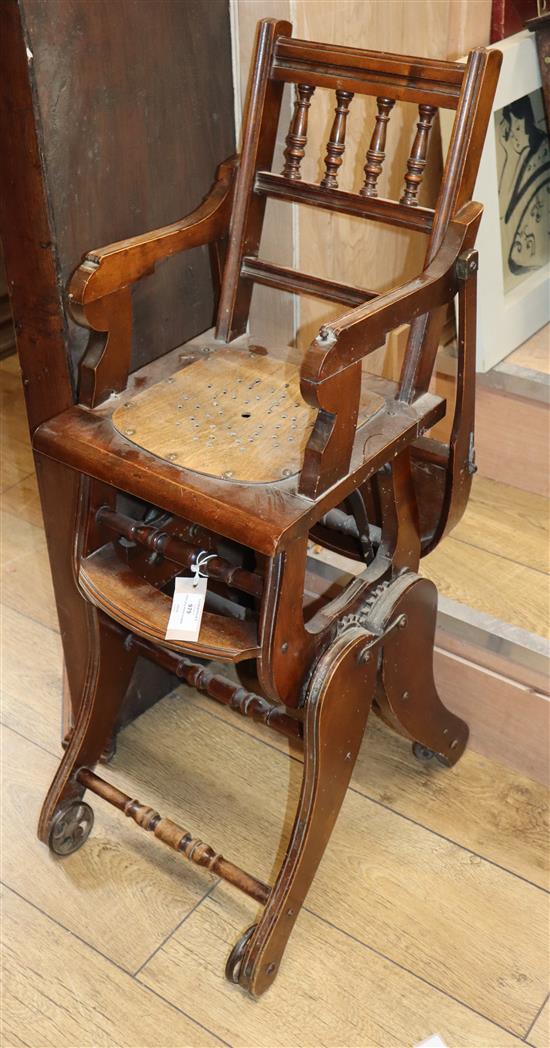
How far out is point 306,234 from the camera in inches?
65.5

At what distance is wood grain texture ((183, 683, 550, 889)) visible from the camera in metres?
1.57

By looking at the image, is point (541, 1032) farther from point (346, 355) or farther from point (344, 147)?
point (344, 147)

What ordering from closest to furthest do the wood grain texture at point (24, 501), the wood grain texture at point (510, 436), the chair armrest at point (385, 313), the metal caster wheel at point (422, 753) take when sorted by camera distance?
1. the chair armrest at point (385, 313)
2. the metal caster wheel at point (422, 753)
3. the wood grain texture at point (510, 436)
4. the wood grain texture at point (24, 501)

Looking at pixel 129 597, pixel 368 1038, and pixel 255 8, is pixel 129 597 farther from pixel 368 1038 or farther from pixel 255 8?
pixel 255 8

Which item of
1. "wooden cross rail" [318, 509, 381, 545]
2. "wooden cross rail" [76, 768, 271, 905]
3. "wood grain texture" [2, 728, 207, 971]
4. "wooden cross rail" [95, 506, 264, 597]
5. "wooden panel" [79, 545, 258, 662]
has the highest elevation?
"wooden cross rail" [95, 506, 264, 597]

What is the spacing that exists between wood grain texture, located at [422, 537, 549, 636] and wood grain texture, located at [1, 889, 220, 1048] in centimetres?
80

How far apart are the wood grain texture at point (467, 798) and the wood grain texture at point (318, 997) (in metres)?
0.24

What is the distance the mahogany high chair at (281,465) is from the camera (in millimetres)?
1191

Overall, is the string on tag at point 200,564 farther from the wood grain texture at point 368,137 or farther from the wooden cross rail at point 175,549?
the wood grain texture at point 368,137

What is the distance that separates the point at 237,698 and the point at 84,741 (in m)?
0.29

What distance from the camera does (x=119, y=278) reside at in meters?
1.27

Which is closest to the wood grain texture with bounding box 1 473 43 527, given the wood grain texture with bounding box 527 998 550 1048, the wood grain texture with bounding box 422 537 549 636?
the wood grain texture with bounding box 422 537 549 636

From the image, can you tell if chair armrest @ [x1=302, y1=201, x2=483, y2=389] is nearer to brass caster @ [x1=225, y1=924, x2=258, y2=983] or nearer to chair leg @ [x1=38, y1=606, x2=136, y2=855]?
chair leg @ [x1=38, y1=606, x2=136, y2=855]

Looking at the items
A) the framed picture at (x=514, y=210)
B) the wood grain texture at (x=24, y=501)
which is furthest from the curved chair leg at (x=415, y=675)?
the wood grain texture at (x=24, y=501)
